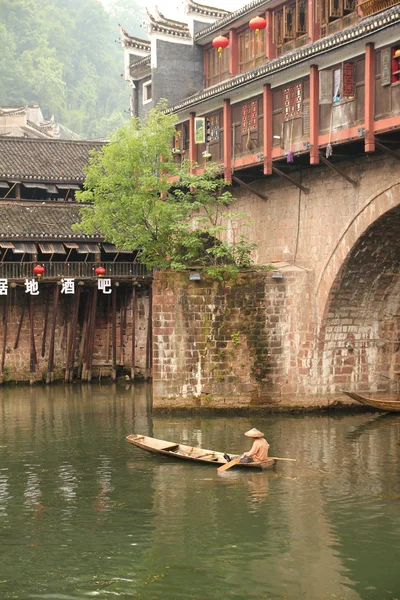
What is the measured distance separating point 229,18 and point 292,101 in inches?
469

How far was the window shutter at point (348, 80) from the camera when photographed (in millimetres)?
28391

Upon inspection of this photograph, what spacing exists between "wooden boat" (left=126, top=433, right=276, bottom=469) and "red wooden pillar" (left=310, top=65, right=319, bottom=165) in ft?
29.4

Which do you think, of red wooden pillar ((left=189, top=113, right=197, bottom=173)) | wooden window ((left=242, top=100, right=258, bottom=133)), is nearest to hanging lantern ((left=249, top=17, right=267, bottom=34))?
red wooden pillar ((left=189, top=113, right=197, bottom=173))

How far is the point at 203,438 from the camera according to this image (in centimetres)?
2806

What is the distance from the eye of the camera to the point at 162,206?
34.3 meters

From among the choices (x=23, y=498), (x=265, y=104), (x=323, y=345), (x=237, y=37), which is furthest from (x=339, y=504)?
(x=237, y=37)

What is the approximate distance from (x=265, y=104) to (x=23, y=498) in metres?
15.2

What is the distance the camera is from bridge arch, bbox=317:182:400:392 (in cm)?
2981

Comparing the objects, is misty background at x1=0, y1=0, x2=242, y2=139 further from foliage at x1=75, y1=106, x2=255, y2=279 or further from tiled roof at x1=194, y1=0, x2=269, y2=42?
foliage at x1=75, y1=106, x2=255, y2=279

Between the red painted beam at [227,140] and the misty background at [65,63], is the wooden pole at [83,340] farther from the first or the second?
the misty background at [65,63]

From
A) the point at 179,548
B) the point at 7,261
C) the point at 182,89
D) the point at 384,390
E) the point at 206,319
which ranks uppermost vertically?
the point at 182,89

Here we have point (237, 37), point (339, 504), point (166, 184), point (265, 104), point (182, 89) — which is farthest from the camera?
point (182, 89)

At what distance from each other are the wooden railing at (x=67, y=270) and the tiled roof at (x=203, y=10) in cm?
1113

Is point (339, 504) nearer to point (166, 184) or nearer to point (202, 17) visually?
point (166, 184)
